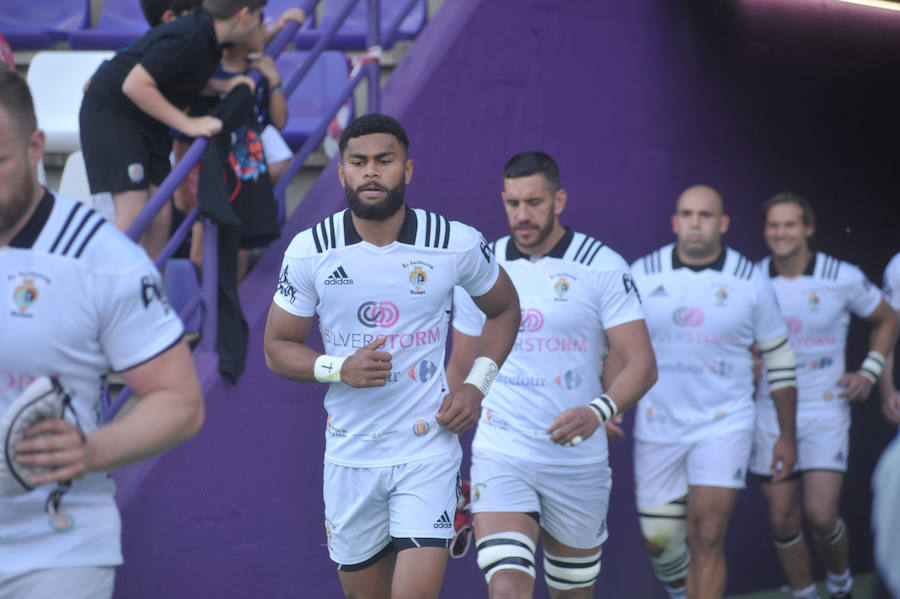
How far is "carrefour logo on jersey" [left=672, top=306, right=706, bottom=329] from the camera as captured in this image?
7410mm

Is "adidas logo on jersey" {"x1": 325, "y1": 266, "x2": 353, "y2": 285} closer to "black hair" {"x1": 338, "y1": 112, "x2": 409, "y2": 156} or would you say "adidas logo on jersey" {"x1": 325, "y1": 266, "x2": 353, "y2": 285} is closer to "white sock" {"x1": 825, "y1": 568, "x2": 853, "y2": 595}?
"black hair" {"x1": 338, "y1": 112, "x2": 409, "y2": 156}

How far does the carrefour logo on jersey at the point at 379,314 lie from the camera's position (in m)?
5.05

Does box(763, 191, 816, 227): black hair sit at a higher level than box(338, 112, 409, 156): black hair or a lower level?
lower

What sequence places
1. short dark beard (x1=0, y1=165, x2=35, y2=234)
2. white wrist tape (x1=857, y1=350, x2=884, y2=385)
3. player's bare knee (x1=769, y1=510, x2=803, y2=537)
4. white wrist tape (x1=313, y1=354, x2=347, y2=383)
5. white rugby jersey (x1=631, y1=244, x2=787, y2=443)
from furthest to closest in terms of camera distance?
white wrist tape (x1=857, y1=350, x2=884, y2=385) → player's bare knee (x1=769, y1=510, x2=803, y2=537) → white rugby jersey (x1=631, y1=244, x2=787, y2=443) → white wrist tape (x1=313, y1=354, x2=347, y2=383) → short dark beard (x1=0, y1=165, x2=35, y2=234)

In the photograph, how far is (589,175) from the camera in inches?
316

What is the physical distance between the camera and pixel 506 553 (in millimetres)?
5926

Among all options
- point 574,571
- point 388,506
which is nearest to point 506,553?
point 574,571

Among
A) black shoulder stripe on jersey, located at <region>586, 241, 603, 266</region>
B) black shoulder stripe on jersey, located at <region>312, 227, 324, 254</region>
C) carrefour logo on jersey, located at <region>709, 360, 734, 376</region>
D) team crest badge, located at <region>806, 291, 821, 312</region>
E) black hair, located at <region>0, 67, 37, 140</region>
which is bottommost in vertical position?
carrefour logo on jersey, located at <region>709, 360, 734, 376</region>

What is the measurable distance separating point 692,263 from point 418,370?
2.99 meters

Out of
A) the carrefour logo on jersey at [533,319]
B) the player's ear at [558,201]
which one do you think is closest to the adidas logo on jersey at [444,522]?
the carrefour logo on jersey at [533,319]

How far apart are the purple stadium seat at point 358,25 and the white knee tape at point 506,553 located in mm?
3610

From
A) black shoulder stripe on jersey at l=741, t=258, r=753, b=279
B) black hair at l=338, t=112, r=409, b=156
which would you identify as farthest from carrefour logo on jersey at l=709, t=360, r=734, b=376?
black hair at l=338, t=112, r=409, b=156

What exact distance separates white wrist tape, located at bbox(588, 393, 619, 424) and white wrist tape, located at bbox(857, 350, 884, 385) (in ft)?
11.5

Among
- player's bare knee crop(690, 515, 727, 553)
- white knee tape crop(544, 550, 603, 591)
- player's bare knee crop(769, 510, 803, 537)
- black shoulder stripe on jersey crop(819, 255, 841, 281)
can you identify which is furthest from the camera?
black shoulder stripe on jersey crop(819, 255, 841, 281)
